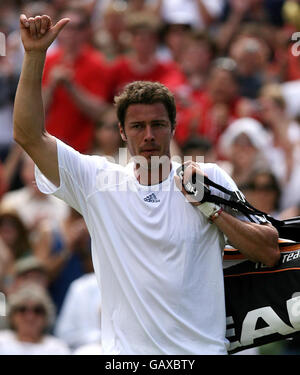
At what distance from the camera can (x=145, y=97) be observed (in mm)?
4848

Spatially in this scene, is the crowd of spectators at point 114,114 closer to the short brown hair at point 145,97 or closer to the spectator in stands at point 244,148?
the spectator in stands at point 244,148

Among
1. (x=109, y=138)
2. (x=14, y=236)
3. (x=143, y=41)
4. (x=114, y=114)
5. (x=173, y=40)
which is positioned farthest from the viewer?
(x=173, y=40)

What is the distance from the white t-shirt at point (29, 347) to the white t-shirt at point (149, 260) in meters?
3.02

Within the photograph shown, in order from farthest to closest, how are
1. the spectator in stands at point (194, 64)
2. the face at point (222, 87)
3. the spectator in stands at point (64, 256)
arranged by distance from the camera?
the spectator in stands at point (194, 64), the face at point (222, 87), the spectator in stands at point (64, 256)

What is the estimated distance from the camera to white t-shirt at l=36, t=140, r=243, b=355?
4633 millimetres

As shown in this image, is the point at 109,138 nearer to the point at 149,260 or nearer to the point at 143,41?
the point at 143,41

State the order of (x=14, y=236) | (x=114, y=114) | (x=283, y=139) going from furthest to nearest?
(x=114, y=114) → (x=283, y=139) → (x=14, y=236)

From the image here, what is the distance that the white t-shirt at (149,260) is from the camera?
15.2ft

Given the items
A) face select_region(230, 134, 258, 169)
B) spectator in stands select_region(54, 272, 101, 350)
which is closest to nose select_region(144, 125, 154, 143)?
spectator in stands select_region(54, 272, 101, 350)

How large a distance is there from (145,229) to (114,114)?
203 inches

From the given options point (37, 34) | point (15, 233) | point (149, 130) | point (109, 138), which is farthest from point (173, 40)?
point (37, 34)

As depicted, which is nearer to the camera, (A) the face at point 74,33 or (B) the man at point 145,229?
(B) the man at point 145,229

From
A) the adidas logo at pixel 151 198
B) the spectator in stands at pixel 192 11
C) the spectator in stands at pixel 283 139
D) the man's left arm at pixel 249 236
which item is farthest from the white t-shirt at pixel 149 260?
the spectator in stands at pixel 192 11
